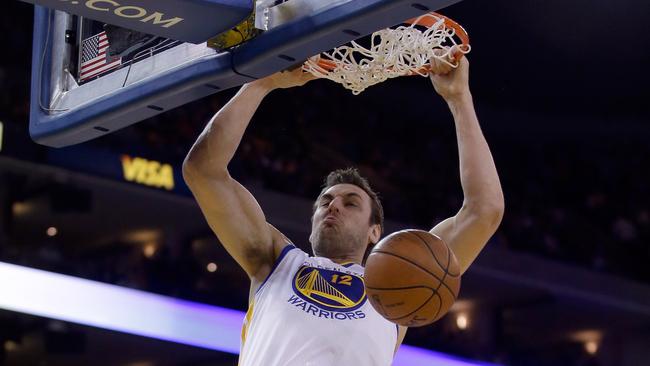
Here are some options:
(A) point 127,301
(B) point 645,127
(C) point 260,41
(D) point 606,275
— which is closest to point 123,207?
(A) point 127,301

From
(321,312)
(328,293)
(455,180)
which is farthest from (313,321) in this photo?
(455,180)

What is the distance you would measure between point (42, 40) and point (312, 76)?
0.97 meters

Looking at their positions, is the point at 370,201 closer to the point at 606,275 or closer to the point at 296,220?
the point at 296,220

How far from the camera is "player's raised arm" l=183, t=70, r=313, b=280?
362 cm

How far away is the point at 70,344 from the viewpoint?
8625mm

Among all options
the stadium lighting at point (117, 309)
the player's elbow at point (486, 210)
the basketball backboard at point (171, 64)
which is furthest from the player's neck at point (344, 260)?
the stadium lighting at point (117, 309)

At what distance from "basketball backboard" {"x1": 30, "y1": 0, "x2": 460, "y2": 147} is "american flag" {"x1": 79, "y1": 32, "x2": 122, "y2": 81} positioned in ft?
0.09

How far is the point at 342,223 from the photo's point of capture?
3.95m

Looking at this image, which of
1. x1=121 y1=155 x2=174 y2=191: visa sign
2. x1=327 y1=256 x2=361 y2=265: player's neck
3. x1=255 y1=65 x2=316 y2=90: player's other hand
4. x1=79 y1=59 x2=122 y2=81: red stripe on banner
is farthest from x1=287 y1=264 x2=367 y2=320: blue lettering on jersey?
x1=121 y1=155 x2=174 y2=191: visa sign

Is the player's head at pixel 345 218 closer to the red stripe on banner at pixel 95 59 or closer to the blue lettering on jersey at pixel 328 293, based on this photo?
the blue lettering on jersey at pixel 328 293

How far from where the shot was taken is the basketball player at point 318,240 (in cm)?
352

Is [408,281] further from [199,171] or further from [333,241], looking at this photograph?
[199,171]

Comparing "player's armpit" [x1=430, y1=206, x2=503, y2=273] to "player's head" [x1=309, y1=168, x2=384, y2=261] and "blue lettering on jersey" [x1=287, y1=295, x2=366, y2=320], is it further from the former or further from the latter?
"blue lettering on jersey" [x1=287, y1=295, x2=366, y2=320]

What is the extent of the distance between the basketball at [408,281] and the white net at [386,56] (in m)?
0.66
